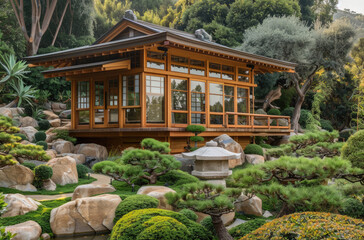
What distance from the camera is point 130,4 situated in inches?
1633

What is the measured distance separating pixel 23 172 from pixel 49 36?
22466mm

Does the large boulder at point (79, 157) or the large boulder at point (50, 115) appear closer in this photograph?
the large boulder at point (79, 157)

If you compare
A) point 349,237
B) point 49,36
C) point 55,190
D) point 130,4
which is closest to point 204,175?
point 55,190

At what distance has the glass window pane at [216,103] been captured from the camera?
14.6 m

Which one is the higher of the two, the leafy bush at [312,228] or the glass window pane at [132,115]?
the glass window pane at [132,115]

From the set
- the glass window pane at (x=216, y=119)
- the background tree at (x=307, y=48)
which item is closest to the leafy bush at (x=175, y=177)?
the glass window pane at (x=216, y=119)

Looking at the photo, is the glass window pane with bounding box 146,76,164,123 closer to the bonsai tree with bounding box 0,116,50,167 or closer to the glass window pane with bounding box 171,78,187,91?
the glass window pane with bounding box 171,78,187,91

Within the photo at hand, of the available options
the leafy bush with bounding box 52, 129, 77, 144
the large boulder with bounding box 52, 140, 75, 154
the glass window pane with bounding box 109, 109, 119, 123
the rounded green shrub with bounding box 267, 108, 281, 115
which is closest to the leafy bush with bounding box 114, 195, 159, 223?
the glass window pane with bounding box 109, 109, 119, 123

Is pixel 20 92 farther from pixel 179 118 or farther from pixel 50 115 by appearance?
pixel 179 118

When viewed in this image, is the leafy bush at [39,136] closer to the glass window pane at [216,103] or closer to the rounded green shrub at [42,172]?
the rounded green shrub at [42,172]

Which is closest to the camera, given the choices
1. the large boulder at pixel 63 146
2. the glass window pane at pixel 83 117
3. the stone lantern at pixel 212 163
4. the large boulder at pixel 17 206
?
the large boulder at pixel 17 206

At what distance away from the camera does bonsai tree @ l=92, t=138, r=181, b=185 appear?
24.6 feet

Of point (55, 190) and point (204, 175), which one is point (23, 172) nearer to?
point (55, 190)

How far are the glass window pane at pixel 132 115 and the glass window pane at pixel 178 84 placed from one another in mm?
1656
